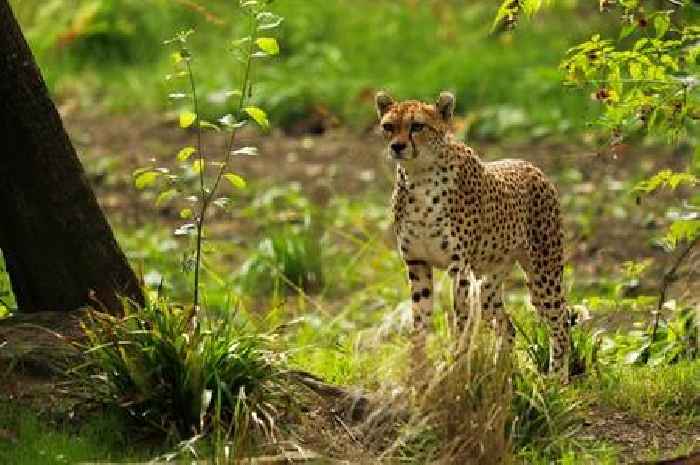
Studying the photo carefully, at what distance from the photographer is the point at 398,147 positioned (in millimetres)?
7414

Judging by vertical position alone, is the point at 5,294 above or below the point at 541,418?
above

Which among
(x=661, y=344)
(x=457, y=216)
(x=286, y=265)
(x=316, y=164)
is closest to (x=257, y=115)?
(x=457, y=216)

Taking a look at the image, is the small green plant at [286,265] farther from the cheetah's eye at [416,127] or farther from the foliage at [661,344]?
the cheetah's eye at [416,127]

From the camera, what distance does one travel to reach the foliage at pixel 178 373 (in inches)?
265

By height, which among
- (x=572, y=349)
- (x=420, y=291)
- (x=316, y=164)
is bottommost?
(x=572, y=349)

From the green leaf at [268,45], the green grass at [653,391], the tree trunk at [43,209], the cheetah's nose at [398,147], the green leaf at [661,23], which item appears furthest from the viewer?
the green grass at [653,391]

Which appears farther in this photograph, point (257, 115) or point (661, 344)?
point (661, 344)

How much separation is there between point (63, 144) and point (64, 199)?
0.23 meters

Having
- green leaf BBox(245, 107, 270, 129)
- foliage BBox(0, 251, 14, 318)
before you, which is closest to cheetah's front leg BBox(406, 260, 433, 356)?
green leaf BBox(245, 107, 270, 129)

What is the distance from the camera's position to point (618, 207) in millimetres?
12453

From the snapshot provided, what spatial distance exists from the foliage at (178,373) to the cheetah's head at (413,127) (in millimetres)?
1098

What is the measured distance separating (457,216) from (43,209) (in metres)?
1.78

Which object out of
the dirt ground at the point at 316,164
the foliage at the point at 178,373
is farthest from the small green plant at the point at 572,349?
the dirt ground at the point at 316,164

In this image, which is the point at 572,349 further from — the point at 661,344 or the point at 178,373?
the point at 178,373
